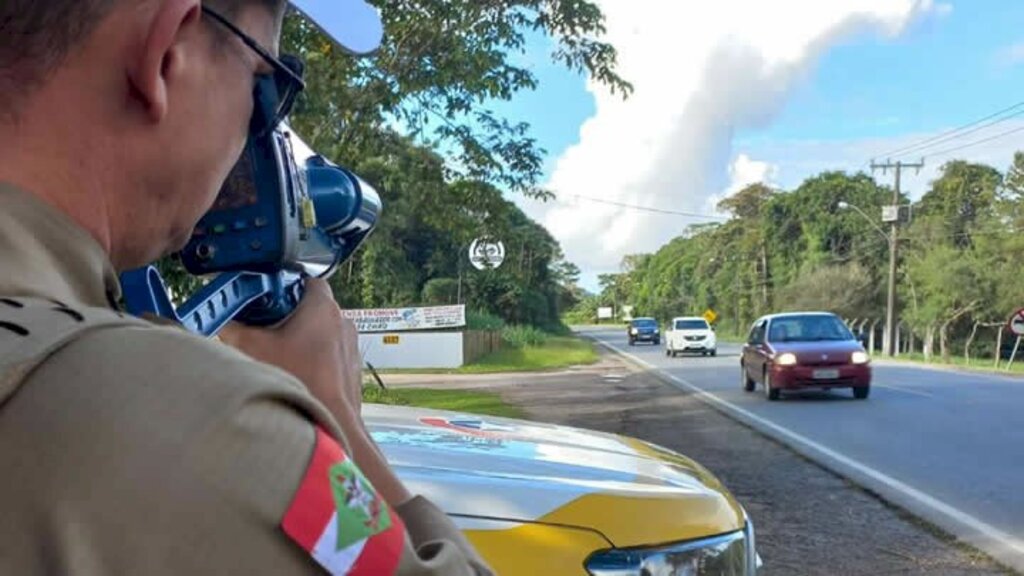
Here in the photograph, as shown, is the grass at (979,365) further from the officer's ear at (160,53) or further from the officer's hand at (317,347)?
the officer's ear at (160,53)

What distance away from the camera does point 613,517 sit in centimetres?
230

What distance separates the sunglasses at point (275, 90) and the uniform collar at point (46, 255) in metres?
0.27

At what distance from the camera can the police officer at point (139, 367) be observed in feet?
2.06

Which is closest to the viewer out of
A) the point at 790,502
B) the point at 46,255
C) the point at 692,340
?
the point at 46,255

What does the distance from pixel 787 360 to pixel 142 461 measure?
16.1 metres

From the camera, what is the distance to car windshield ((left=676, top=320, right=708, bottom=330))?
1443 inches

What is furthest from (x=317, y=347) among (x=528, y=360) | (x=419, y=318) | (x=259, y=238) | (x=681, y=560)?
(x=528, y=360)

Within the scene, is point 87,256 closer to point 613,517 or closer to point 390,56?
point 613,517

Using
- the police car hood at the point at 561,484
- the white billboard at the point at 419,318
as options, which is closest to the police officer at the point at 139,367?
the police car hood at the point at 561,484

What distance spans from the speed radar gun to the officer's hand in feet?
0.08

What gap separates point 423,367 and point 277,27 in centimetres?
3102

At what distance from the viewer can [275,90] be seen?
104 centimetres

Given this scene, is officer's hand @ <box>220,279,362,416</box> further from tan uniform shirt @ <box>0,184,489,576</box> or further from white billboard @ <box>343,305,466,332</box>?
white billboard @ <box>343,305,466,332</box>

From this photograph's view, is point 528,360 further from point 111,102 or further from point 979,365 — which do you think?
point 111,102
